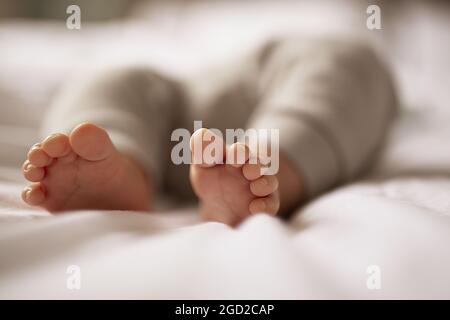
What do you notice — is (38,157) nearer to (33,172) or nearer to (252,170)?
(33,172)

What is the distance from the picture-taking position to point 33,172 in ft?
1.50

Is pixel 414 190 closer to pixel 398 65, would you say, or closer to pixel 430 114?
pixel 430 114

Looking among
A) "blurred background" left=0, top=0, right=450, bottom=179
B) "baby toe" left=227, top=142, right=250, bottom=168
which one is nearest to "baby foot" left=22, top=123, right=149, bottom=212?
"baby toe" left=227, top=142, right=250, bottom=168

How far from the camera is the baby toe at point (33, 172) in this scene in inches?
18.0

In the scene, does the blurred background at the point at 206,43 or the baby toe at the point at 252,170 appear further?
the blurred background at the point at 206,43

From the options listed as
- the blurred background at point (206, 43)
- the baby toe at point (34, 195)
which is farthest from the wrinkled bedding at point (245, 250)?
the blurred background at point (206, 43)

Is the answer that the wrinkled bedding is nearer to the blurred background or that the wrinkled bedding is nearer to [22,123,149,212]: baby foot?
[22,123,149,212]: baby foot

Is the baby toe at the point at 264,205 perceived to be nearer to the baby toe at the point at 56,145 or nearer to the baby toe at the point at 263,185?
the baby toe at the point at 263,185

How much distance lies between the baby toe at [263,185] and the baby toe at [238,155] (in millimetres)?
22

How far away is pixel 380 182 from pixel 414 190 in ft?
0.25

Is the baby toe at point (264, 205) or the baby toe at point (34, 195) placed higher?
the baby toe at point (34, 195)

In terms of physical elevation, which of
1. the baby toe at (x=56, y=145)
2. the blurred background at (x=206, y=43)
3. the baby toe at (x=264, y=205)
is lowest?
the baby toe at (x=264, y=205)

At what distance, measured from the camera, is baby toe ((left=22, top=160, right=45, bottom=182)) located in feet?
1.50
